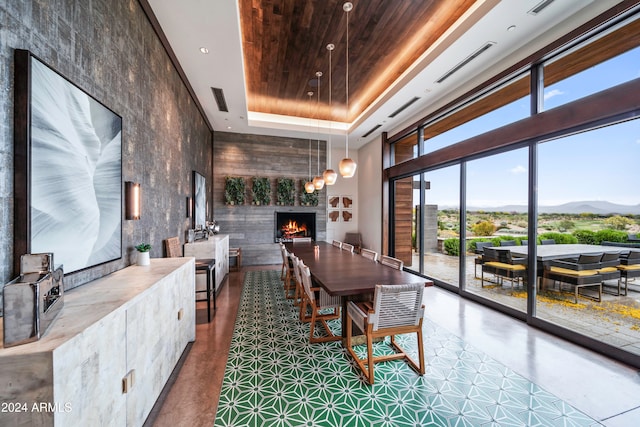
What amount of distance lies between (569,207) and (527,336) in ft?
5.48

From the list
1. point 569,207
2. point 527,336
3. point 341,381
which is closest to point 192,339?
point 341,381

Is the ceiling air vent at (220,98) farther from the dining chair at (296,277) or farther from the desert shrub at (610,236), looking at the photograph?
the desert shrub at (610,236)

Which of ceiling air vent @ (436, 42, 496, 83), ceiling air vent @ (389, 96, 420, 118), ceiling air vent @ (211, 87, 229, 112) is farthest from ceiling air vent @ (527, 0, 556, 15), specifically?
ceiling air vent @ (211, 87, 229, 112)

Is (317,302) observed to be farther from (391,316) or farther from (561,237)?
(561,237)

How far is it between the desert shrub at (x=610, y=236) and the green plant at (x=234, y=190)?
6.60 metres

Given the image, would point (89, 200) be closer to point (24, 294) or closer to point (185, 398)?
point (24, 294)

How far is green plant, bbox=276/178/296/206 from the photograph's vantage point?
7.04 metres

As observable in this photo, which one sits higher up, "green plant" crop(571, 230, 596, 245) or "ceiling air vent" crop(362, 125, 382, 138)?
"ceiling air vent" crop(362, 125, 382, 138)

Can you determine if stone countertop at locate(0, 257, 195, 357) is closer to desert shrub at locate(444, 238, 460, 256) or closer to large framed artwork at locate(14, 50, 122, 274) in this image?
large framed artwork at locate(14, 50, 122, 274)

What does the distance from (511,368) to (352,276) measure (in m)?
1.73

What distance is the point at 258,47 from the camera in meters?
3.83

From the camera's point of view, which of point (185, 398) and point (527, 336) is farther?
point (527, 336)

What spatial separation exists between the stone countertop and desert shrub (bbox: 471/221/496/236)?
15.1 feet

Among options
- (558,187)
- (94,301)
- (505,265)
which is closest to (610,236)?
(558,187)
